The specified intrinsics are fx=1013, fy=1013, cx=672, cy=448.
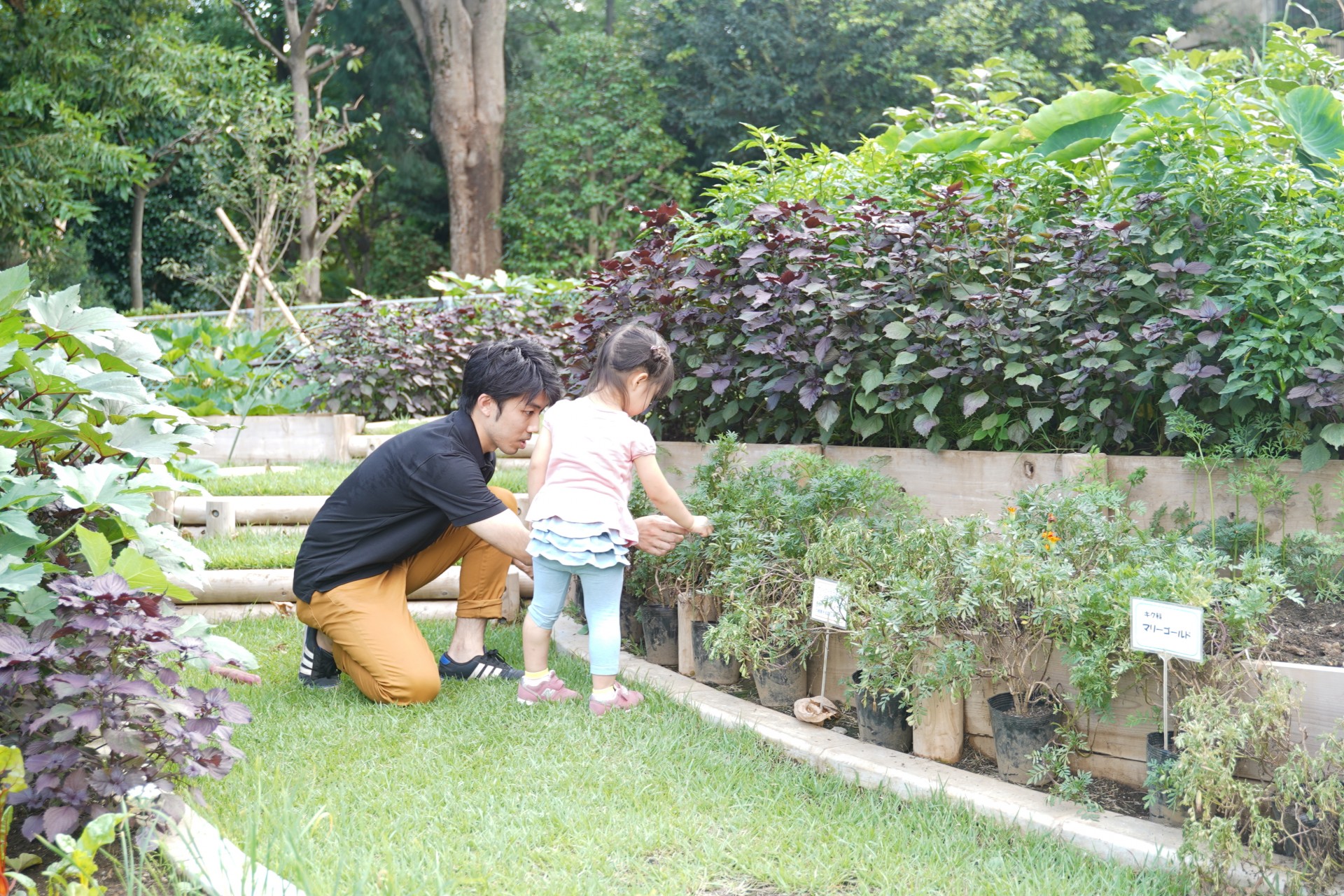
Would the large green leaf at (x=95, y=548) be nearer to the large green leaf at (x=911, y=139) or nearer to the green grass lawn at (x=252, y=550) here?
the green grass lawn at (x=252, y=550)

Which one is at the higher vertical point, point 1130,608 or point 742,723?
point 1130,608

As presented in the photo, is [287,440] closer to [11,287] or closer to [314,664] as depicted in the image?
[314,664]

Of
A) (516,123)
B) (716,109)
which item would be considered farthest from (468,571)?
(516,123)

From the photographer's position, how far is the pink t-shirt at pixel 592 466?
3.21 m

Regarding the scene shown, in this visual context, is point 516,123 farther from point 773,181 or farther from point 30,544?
point 30,544

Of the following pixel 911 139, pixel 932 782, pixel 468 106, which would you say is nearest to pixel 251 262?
pixel 468 106

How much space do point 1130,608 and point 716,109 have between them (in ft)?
51.6

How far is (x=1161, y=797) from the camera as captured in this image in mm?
2279

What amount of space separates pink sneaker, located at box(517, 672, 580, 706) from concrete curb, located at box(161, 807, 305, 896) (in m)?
1.16

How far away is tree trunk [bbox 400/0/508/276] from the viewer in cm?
1538

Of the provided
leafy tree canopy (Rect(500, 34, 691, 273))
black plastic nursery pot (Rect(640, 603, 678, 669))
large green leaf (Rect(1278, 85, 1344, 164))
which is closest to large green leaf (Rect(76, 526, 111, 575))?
black plastic nursery pot (Rect(640, 603, 678, 669))

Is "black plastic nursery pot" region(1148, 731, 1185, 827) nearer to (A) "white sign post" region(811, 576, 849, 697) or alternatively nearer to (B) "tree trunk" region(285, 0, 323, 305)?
(A) "white sign post" region(811, 576, 849, 697)

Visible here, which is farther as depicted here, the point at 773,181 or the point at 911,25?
the point at 911,25

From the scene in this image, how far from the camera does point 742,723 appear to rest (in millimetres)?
2932
